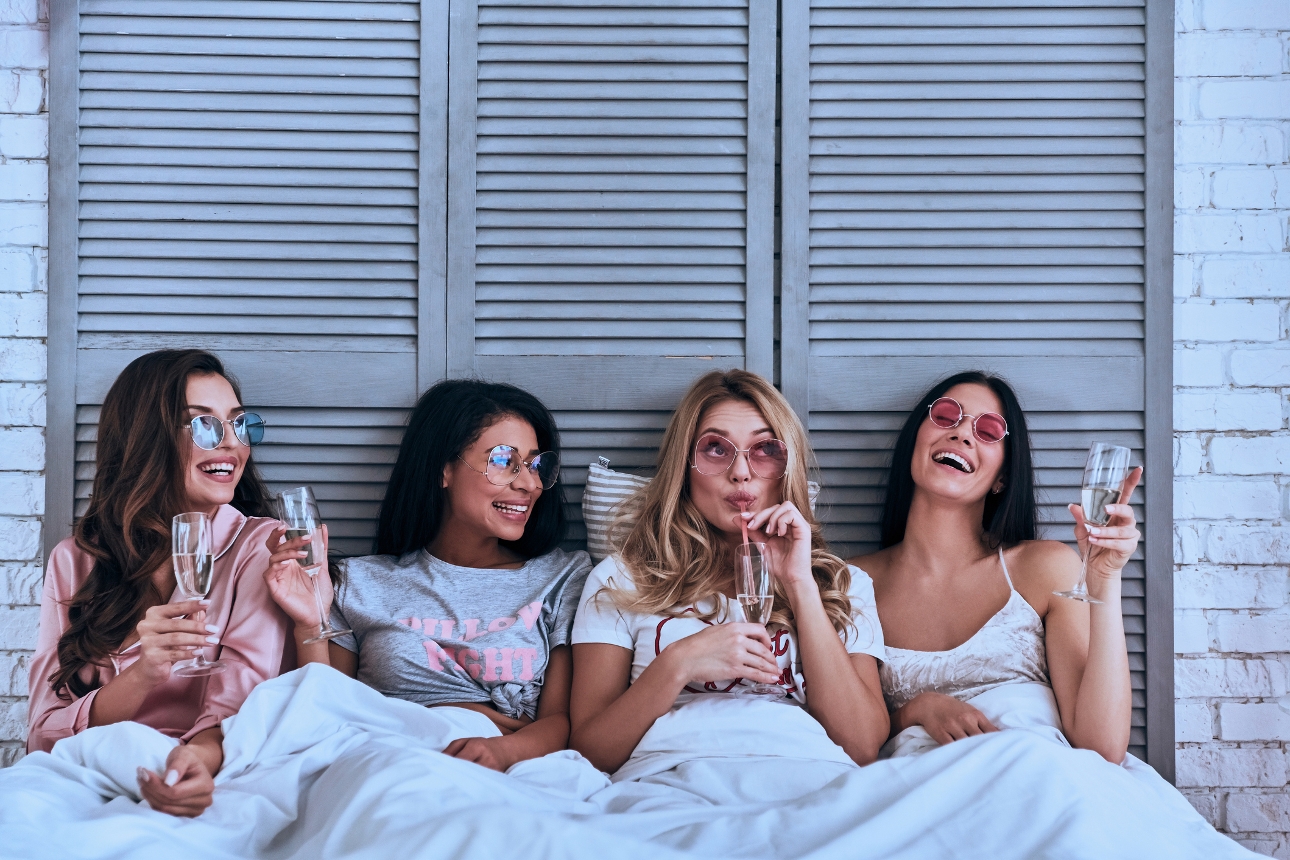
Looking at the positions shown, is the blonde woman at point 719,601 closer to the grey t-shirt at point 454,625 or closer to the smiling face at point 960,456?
the grey t-shirt at point 454,625

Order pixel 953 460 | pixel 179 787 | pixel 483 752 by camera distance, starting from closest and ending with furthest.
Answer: pixel 179 787
pixel 483 752
pixel 953 460

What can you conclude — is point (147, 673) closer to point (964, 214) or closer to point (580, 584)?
point (580, 584)

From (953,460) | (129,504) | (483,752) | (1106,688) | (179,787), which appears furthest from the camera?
(953,460)

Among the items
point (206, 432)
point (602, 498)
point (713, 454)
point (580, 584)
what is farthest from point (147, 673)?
point (713, 454)

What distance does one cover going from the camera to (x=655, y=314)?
2.23 m

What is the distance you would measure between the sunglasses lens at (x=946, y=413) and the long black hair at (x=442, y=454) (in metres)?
0.89

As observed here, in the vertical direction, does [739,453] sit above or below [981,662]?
above

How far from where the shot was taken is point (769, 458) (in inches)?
79.9

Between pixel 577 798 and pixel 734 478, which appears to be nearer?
pixel 577 798

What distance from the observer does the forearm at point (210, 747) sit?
1.64m

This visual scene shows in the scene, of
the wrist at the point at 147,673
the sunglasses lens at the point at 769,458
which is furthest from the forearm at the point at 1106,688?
the wrist at the point at 147,673

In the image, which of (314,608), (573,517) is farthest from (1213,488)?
(314,608)

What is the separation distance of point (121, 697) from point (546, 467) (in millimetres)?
982

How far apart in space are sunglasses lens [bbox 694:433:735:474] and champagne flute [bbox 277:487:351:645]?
82cm
